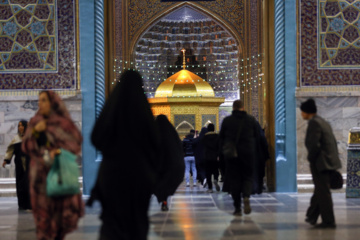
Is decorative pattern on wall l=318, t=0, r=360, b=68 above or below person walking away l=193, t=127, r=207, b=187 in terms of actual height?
above

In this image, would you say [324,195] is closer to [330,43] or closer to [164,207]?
[164,207]

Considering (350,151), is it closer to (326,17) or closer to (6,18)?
(326,17)

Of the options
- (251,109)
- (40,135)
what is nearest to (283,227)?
(40,135)

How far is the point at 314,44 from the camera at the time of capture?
9.64m

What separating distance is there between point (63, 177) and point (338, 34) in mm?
6416

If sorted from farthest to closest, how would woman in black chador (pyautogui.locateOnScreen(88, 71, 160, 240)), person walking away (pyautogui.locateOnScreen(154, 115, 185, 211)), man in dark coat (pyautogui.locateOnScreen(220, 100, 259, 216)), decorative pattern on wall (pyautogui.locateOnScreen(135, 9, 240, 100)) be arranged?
decorative pattern on wall (pyautogui.locateOnScreen(135, 9, 240, 100))
person walking away (pyautogui.locateOnScreen(154, 115, 185, 211))
man in dark coat (pyautogui.locateOnScreen(220, 100, 259, 216))
woman in black chador (pyautogui.locateOnScreen(88, 71, 160, 240))

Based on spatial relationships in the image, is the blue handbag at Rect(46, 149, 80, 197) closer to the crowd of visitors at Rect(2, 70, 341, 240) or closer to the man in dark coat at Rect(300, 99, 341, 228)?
the crowd of visitors at Rect(2, 70, 341, 240)

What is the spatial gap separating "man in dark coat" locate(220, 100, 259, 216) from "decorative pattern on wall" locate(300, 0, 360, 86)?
9.26 feet

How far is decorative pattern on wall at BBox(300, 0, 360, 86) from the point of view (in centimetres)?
959

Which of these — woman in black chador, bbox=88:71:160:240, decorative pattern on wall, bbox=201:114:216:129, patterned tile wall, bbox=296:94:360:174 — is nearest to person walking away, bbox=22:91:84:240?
woman in black chador, bbox=88:71:160:240

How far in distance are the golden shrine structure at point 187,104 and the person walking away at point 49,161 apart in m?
12.0

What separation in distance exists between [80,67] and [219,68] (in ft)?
32.0

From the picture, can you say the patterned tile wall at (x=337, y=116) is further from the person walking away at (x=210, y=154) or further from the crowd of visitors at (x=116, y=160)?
the crowd of visitors at (x=116, y=160)

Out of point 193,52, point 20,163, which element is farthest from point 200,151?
point 193,52
